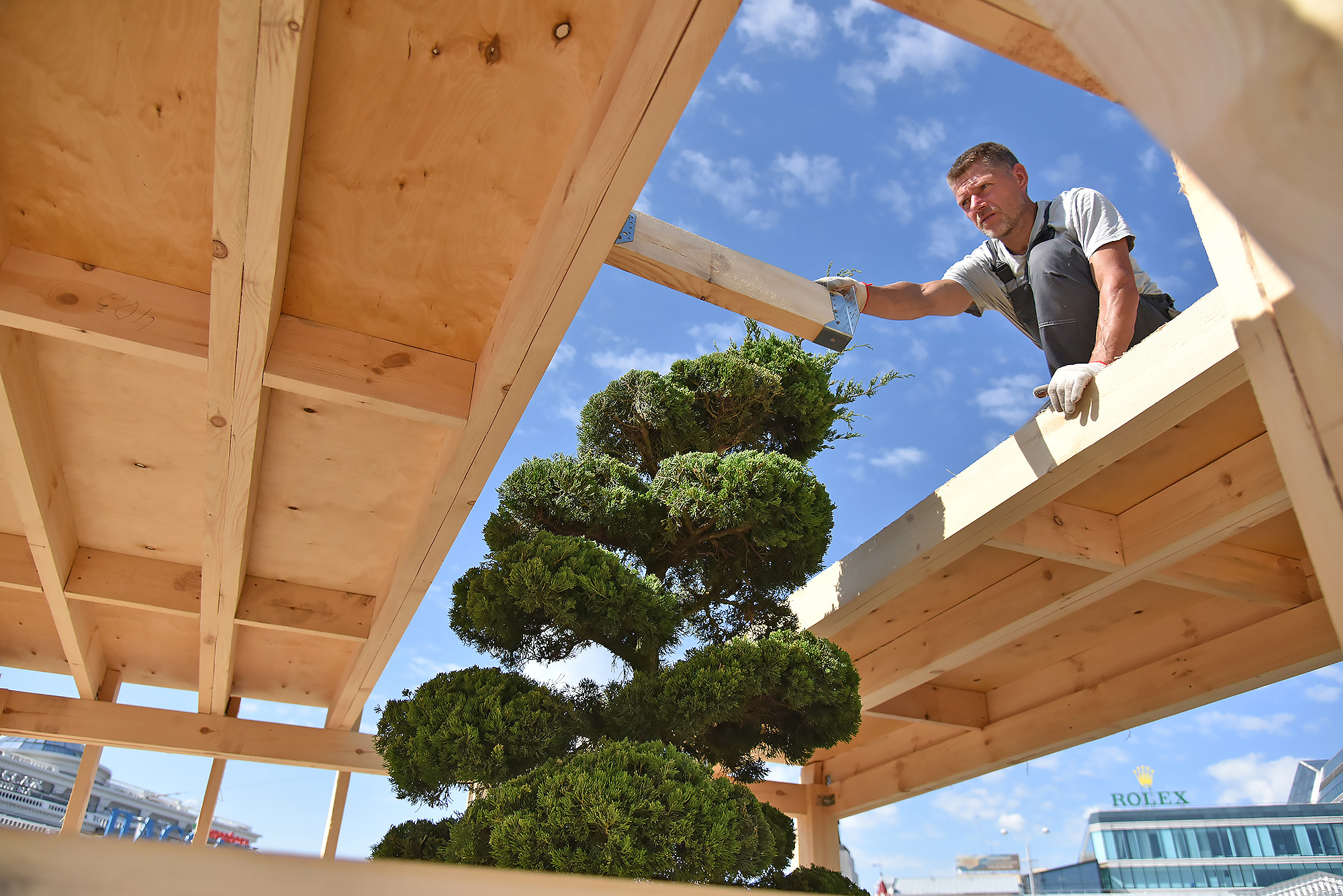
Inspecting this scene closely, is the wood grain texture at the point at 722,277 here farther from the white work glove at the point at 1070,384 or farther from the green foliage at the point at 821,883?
the green foliage at the point at 821,883

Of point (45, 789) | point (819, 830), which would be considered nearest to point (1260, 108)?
point (819, 830)

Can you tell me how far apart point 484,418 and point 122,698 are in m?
4.52

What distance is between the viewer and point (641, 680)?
8.03 feet

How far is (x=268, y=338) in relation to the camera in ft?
6.16

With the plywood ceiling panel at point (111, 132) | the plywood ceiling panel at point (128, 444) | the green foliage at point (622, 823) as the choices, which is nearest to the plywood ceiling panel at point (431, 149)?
the plywood ceiling panel at point (111, 132)

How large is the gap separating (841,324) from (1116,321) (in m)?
0.70

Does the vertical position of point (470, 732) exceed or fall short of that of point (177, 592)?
it falls short

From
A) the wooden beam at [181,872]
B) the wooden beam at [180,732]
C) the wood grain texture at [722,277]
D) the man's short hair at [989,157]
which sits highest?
the man's short hair at [989,157]

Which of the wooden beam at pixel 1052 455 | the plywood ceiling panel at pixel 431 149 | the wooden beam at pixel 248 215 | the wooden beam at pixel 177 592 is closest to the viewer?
the wooden beam at pixel 248 215

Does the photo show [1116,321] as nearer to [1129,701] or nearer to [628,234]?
[628,234]

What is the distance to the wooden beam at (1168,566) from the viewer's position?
2.33 m

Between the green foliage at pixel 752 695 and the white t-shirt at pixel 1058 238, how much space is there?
4.24ft

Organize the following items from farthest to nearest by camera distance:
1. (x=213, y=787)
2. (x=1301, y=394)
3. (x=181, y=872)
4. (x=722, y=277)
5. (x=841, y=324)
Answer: (x=213, y=787)
(x=841, y=324)
(x=722, y=277)
(x=1301, y=394)
(x=181, y=872)

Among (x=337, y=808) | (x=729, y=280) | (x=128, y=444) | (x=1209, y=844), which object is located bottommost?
(x=337, y=808)
